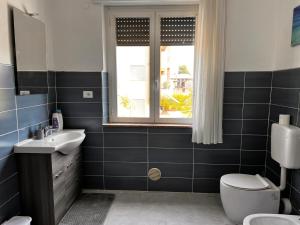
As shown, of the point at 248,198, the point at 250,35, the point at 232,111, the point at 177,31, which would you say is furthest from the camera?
the point at 177,31

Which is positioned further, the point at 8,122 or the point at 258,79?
the point at 258,79

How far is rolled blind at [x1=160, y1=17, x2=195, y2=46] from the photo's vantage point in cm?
272

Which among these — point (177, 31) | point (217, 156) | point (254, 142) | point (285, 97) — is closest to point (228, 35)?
point (177, 31)

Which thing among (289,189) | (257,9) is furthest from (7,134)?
(257,9)

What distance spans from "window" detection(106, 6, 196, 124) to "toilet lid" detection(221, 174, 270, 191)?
0.84m

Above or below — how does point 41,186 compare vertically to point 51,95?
below

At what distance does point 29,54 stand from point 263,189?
2.49 metres

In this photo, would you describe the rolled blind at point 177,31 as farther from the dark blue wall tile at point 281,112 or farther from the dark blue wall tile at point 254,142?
the dark blue wall tile at point 254,142

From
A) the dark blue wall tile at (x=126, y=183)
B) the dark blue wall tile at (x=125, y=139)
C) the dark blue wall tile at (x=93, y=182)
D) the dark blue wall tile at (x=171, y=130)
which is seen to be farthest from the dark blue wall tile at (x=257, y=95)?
the dark blue wall tile at (x=93, y=182)

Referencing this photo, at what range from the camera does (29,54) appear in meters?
2.21

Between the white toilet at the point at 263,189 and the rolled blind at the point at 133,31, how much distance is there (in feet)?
5.60

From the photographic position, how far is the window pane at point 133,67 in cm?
277

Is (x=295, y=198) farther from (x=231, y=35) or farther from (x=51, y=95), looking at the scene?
(x=51, y=95)

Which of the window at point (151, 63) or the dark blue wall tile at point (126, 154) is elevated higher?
the window at point (151, 63)
